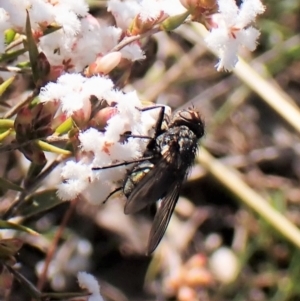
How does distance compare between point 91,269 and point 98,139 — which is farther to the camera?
point 91,269

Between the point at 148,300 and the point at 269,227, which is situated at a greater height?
the point at 269,227

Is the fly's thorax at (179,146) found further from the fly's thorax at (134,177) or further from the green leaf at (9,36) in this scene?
the green leaf at (9,36)

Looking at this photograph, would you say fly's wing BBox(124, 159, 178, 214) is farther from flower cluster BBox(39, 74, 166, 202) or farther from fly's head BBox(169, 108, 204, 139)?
fly's head BBox(169, 108, 204, 139)

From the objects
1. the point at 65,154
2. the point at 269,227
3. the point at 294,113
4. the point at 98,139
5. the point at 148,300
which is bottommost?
the point at 148,300

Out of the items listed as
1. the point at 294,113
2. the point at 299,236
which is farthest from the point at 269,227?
the point at 294,113

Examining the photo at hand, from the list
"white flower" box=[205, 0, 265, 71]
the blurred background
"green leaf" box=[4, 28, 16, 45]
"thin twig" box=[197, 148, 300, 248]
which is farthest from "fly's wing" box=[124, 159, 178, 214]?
"thin twig" box=[197, 148, 300, 248]

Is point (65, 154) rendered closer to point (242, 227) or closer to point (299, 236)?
point (299, 236)

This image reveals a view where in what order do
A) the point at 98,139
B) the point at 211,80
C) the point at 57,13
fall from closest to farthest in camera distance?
the point at 98,139
the point at 57,13
the point at 211,80
